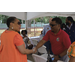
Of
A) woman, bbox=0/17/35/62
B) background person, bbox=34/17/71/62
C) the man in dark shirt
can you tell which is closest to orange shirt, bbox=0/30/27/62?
woman, bbox=0/17/35/62

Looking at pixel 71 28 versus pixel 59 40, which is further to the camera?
pixel 71 28

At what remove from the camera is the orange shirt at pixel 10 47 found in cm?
123

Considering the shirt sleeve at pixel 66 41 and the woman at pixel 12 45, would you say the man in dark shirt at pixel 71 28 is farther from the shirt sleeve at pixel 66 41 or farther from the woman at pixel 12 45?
the woman at pixel 12 45

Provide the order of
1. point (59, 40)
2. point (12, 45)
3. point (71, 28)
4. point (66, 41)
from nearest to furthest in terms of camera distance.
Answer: point (12, 45)
point (66, 41)
point (59, 40)
point (71, 28)

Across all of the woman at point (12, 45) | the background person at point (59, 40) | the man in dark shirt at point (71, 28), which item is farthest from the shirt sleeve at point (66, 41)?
the man in dark shirt at point (71, 28)

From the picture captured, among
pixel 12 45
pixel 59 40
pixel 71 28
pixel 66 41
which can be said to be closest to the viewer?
pixel 12 45

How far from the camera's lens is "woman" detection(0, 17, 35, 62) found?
123cm

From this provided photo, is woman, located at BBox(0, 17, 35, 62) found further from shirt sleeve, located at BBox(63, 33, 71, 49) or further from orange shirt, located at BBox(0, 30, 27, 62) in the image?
shirt sleeve, located at BBox(63, 33, 71, 49)

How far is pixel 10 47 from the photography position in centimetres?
125

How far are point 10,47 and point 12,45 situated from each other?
0.05m

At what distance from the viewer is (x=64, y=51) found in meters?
1.79

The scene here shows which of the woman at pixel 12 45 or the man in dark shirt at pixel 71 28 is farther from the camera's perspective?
the man in dark shirt at pixel 71 28

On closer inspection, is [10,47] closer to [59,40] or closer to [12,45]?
[12,45]

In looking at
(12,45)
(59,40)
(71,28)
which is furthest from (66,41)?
(71,28)
